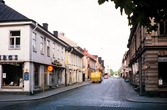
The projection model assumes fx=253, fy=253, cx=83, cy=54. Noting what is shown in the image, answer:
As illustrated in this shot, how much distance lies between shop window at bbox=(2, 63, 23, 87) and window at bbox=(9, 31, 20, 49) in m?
1.72

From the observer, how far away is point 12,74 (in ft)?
79.1

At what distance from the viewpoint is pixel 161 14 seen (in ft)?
23.9

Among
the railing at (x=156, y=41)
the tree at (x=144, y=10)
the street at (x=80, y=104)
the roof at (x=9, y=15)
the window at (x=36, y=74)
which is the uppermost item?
the roof at (x=9, y=15)

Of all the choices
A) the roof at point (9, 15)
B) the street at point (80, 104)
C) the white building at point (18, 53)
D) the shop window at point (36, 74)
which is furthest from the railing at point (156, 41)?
the shop window at point (36, 74)

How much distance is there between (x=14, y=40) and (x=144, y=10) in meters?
19.3

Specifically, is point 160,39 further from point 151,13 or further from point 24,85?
point 151,13

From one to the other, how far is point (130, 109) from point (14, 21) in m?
14.5

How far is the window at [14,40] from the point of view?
23953mm

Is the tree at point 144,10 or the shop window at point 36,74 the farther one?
the shop window at point 36,74

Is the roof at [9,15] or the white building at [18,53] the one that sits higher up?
the roof at [9,15]

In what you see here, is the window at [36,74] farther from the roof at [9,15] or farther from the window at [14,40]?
the roof at [9,15]

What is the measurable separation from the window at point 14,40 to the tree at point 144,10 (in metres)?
18.4

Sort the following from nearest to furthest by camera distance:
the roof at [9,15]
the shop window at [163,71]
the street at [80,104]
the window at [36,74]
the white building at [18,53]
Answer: the street at [80,104] → the shop window at [163,71] → the white building at [18,53] → the roof at [9,15] → the window at [36,74]

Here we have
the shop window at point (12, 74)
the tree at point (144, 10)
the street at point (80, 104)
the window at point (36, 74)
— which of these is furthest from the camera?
the window at point (36, 74)
